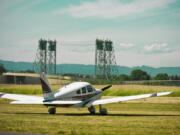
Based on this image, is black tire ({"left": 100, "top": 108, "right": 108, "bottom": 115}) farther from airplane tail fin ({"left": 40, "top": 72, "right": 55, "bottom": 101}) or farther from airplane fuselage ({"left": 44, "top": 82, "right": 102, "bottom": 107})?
airplane tail fin ({"left": 40, "top": 72, "right": 55, "bottom": 101})

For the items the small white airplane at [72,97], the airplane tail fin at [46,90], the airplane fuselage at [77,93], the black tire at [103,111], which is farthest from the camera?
the black tire at [103,111]

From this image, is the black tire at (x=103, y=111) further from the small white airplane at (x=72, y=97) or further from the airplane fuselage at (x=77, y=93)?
the airplane fuselage at (x=77, y=93)

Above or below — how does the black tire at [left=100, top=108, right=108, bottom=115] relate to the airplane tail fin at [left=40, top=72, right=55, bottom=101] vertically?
below

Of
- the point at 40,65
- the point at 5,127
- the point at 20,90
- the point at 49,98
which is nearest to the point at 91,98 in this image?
the point at 49,98

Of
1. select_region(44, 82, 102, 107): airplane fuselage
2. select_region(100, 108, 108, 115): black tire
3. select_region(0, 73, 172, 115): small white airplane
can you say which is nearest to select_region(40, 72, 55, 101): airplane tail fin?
select_region(0, 73, 172, 115): small white airplane

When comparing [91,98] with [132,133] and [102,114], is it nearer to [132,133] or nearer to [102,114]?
[102,114]

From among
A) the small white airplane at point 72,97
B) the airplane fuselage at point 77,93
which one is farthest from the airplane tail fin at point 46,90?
the airplane fuselage at point 77,93

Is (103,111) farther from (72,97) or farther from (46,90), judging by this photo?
(46,90)

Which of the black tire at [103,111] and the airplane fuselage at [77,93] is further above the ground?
the airplane fuselage at [77,93]

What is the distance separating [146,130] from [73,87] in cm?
1070

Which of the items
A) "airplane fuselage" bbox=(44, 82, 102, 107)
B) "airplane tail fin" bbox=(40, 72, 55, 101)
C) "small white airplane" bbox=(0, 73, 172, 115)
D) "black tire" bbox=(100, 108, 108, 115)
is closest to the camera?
"small white airplane" bbox=(0, 73, 172, 115)

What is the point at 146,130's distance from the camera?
1541 cm

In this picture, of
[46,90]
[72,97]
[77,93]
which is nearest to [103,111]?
[77,93]

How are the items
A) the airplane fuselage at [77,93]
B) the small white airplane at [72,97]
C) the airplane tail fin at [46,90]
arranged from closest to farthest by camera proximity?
1. the small white airplane at [72,97]
2. the airplane tail fin at [46,90]
3. the airplane fuselage at [77,93]
